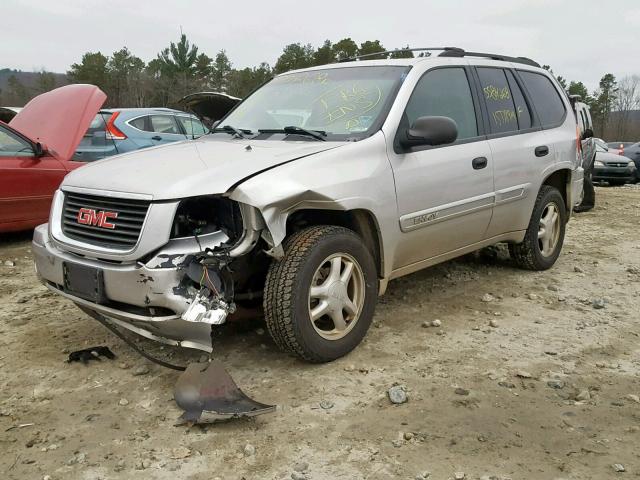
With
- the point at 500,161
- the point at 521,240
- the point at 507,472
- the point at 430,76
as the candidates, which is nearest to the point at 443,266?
the point at 521,240

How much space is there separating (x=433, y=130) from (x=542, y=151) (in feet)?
6.15

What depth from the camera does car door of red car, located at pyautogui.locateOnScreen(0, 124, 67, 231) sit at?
20.5 ft

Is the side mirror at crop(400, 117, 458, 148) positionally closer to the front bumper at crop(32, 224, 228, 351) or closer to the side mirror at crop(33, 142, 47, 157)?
the front bumper at crop(32, 224, 228, 351)

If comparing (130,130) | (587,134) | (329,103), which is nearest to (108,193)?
(329,103)

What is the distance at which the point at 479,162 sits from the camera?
4336 mm

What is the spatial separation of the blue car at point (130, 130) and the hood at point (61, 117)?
0.65m

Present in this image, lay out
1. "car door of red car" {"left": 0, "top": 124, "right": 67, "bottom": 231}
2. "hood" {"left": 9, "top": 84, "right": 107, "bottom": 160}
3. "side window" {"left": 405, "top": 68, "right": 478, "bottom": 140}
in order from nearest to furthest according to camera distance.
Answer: "side window" {"left": 405, "top": 68, "right": 478, "bottom": 140}, "hood" {"left": 9, "top": 84, "right": 107, "bottom": 160}, "car door of red car" {"left": 0, "top": 124, "right": 67, "bottom": 231}

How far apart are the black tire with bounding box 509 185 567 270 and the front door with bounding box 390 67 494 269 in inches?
31.5

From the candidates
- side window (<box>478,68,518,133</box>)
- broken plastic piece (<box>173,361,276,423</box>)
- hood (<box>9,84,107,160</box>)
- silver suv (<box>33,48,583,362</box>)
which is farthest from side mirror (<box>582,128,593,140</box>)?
broken plastic piece (<box>173,361,276,423</box>)

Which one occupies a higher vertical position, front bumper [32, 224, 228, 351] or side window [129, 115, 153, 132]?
side window [129, 115, 153, 132]

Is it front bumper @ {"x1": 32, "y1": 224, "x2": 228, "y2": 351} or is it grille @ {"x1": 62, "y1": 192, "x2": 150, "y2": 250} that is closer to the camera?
front bumper @ {"x1": 32, "y1": 224, "x2": 228, "y2": 351}

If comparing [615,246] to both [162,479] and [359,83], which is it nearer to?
[359,83]

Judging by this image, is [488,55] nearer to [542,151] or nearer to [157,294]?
[542,151]

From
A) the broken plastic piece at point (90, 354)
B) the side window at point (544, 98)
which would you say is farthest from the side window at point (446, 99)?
the broken plastic piece at point (90, 354)
